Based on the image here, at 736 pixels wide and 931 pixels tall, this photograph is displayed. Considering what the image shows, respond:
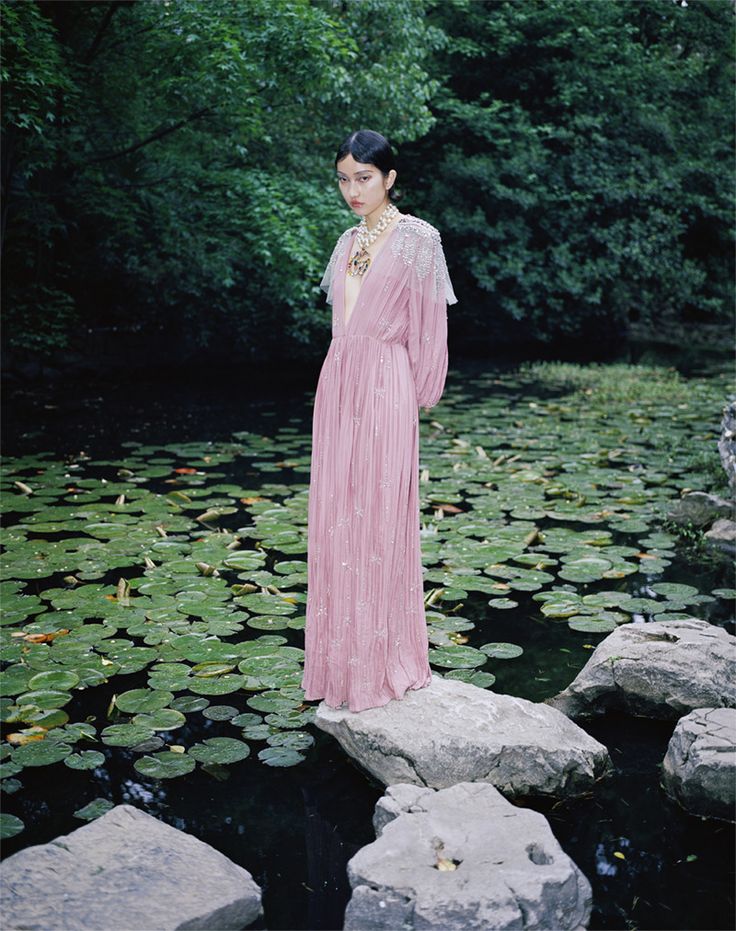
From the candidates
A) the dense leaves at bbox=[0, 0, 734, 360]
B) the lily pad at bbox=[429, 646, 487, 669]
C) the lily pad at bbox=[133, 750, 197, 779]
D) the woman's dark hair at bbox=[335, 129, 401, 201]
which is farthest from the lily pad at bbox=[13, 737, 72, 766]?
the dense leaves at bbox=[0, 0, 734, 360]

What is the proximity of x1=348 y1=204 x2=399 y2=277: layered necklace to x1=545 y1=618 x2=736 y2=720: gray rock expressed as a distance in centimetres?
142

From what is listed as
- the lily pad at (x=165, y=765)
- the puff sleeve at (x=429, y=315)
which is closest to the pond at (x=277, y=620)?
the lily pad at (x=165, y=765)

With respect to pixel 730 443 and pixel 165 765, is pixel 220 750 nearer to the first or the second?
pixel 165 765

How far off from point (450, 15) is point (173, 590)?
11936 mm

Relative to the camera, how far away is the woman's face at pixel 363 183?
8.26 feet

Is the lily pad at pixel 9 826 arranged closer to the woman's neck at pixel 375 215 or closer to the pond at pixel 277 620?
the pond at pixel 277 620

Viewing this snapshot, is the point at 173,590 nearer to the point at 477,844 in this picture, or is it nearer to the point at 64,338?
the point at 477,844

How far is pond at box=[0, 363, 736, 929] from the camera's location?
2246 mm

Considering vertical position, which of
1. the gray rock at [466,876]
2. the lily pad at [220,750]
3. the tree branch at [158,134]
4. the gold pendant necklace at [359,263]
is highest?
the tree branch at [158,134]

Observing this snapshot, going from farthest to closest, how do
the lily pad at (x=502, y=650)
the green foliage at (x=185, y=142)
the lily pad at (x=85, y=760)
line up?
1. the green foliage at (x=185, y=142)
2. the lily pad at (x=502, y=650)
3. the lily pad at (x=85, y=760)

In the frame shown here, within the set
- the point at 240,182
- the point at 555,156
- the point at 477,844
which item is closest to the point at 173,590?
the point at 477,844

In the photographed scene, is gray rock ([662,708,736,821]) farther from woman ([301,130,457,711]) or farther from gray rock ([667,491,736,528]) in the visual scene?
gray rock ([667,491,736,528])

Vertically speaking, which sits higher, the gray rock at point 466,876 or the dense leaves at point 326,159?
the dense leaves at point 326,159

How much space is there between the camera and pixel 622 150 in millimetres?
13953
